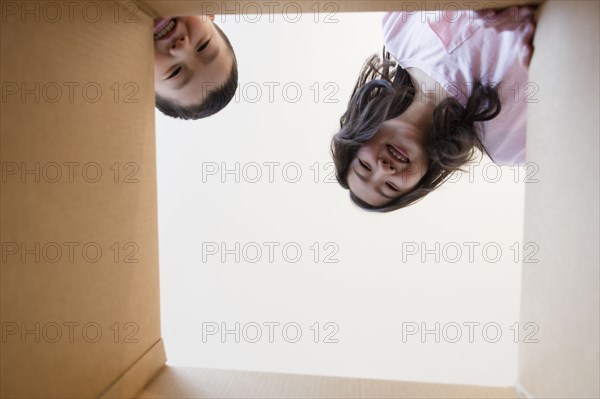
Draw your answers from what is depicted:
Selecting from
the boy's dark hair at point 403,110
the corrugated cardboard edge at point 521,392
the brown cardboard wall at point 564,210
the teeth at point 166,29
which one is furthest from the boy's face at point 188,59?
the corrugated cardboard edge at point 521,392

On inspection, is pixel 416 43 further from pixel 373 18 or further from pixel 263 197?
pixel 263 197

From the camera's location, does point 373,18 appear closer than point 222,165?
Yes

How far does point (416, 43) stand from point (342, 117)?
31 cm

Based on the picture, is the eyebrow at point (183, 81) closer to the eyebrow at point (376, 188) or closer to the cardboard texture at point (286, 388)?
the eyebrow at point (376, 188)

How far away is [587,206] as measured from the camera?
97 cm

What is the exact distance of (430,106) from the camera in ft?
4.41

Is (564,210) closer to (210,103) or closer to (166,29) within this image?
(210,103)

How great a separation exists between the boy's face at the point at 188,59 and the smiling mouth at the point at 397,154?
1.84ft

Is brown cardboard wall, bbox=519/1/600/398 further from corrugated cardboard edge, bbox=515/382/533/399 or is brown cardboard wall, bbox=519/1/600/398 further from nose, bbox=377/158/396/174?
nose, bbox=377/158/396/174

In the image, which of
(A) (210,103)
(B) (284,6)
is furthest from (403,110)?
(A) (210,103)

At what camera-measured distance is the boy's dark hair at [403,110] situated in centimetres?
133

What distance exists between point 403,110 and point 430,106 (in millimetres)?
79

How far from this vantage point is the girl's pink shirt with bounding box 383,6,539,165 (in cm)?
128

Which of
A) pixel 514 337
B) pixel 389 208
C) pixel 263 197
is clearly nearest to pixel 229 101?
pixel 263 197
